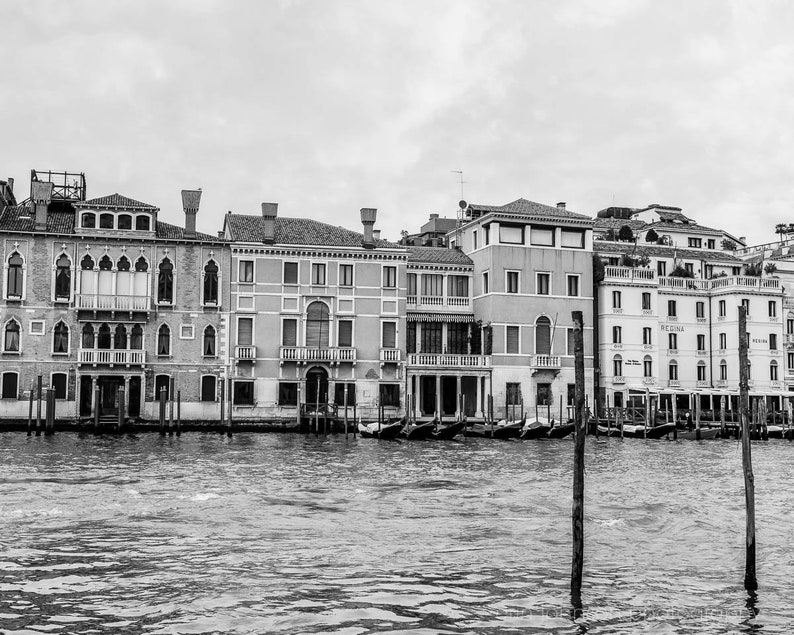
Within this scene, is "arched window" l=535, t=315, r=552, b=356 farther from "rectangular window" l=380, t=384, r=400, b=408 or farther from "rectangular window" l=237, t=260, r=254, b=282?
"rectangular window" l=237, t=260, r=254, b=282

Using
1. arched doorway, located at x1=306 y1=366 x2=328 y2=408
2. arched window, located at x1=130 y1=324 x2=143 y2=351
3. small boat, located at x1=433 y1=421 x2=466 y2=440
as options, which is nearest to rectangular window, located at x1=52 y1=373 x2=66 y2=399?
arched window, located at x1=130 y1=324 x2=143 y2=351

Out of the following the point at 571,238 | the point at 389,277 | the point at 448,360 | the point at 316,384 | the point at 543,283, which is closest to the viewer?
the point at 316,384

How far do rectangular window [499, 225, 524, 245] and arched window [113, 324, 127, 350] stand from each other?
17768mm

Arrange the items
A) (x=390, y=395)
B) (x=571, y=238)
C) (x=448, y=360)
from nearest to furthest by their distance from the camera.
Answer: (x=390, y=395)
(x=448, y=360)
(x=571, y=238)

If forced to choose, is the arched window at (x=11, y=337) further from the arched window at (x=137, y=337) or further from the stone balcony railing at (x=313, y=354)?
the stone balcony railing at (x=313, y=354)

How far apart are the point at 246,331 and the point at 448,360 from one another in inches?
369

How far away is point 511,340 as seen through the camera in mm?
48000

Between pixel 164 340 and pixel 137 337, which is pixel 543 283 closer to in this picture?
pixel 164 340

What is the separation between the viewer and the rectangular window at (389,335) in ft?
151

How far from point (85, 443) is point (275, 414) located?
37.2ft

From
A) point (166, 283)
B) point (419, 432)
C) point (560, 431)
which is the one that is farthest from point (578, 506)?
point (166, 283)

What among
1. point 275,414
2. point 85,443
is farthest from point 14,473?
point 275,414

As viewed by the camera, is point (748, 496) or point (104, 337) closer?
point (748, 496)

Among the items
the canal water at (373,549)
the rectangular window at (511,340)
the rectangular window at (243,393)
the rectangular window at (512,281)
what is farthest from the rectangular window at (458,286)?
the canal water at (373,549)
